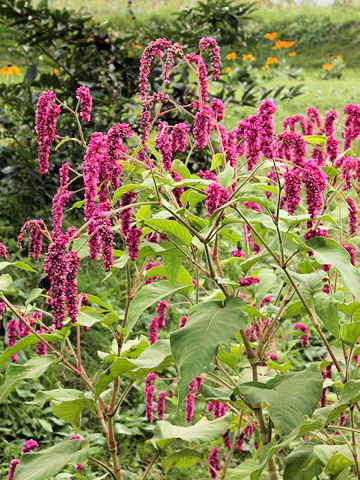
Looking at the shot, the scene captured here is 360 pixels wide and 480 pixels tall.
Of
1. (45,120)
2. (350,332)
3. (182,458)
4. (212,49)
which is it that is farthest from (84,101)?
(182,458)

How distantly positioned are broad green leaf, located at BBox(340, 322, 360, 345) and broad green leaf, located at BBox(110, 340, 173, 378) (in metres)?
0.42

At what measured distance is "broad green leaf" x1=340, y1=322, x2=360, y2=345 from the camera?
4.41ft

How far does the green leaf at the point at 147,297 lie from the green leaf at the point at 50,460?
345 mm

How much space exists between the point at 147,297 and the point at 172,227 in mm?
262

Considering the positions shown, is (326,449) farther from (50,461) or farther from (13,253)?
(13,253)

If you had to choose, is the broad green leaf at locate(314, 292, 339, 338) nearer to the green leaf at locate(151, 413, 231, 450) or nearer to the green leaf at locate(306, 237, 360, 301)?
the green leaf at locate(306, 237, 360, 301)

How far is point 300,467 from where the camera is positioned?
1349mm

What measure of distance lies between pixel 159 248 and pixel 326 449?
0.61 m

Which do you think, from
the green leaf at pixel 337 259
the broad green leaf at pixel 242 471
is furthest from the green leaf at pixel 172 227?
the broad green leaf at pixel 242 471

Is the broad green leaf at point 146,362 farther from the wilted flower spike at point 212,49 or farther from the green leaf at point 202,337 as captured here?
the wilted flower spike at point 212,49

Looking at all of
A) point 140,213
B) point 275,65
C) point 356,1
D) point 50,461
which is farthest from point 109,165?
point 356,1

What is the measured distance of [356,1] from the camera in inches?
479

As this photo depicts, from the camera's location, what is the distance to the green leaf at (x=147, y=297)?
1.46m

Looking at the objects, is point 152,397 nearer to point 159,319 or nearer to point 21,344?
point 159,319
